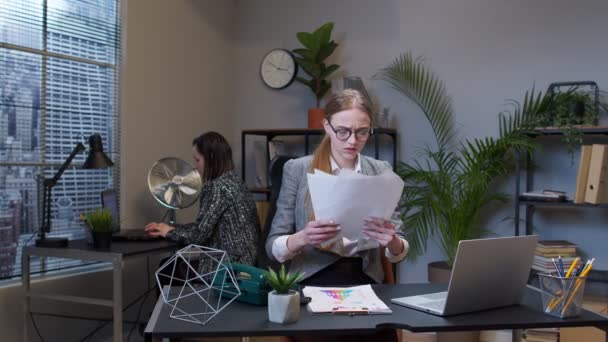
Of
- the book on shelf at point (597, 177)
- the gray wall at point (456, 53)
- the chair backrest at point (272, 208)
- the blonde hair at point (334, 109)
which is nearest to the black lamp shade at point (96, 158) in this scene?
the chair backrest at point (272, 208)

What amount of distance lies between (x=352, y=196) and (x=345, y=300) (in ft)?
1.00

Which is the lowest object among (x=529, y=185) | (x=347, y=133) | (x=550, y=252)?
(x=550, y=252)

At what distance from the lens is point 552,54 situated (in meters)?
3.97

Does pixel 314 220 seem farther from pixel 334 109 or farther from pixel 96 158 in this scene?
pixel 96 158

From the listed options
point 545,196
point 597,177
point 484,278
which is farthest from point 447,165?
point 484,278

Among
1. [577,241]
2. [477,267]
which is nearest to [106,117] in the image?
[477,267]

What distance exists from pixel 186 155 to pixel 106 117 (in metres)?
0.78

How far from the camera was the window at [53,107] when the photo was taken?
3053 millimetres

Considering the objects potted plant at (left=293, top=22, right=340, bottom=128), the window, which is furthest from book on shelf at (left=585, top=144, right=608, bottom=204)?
the window

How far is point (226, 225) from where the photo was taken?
317cm

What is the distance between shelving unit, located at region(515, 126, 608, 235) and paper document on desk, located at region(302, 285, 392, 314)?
2.16m

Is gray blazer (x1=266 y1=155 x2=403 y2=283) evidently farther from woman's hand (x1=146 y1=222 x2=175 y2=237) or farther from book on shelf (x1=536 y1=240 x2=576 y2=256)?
book on shelf (x1=536 y1=240 x2=576 y2=256)

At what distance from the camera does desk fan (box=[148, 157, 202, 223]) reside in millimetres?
3568

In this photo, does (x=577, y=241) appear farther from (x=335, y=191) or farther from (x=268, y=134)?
(x=335, y=191)
